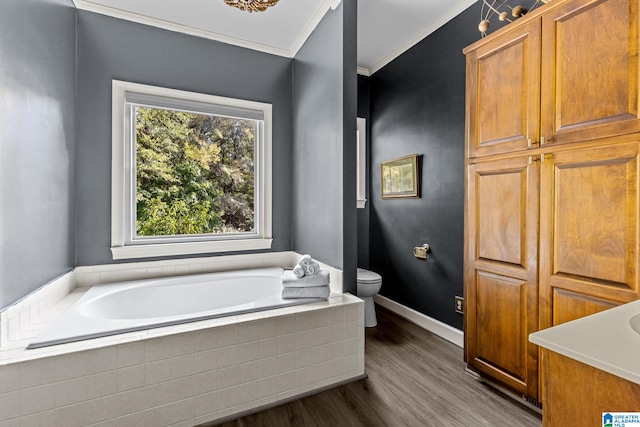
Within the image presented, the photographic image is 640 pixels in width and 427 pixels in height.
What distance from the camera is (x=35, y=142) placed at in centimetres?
171

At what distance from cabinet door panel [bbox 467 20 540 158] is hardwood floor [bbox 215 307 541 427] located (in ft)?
4.75

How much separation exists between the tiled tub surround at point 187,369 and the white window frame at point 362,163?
1.66 metres

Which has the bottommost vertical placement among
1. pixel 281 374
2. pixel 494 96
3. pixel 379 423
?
pixel 379 423

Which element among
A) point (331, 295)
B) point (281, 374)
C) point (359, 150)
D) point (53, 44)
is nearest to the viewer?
point (281, 374)

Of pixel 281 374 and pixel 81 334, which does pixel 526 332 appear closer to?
pixel 281 374

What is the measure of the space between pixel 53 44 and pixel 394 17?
2456mm

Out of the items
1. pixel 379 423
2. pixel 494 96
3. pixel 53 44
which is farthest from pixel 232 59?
pixel 379 423

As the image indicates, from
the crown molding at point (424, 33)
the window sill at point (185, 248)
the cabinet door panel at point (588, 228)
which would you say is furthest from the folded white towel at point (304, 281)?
the crown molding at point (424, 33)

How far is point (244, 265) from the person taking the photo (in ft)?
9.36

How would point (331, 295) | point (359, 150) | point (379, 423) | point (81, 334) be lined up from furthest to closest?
1. point (359, 150)
2. point (331, 295)
3. point (379, 423)
4. point (81, 334)

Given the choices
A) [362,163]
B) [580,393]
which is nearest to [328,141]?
[362,163]

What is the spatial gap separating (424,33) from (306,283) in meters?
2.42

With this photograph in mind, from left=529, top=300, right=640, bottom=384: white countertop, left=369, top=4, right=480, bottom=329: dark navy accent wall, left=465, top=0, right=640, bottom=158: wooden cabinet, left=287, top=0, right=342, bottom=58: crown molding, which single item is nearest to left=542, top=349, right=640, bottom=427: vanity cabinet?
left=529, top=300, right=640, bottom=384: white countertop

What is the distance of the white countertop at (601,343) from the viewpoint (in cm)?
69
